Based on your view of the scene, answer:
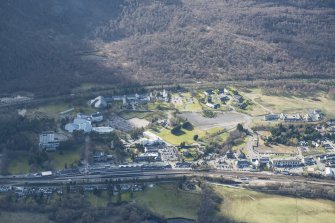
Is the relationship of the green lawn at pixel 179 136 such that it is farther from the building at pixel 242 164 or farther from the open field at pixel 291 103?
the open field at pixel 291 103

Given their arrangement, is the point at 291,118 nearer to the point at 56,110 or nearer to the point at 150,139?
the point at 150,139

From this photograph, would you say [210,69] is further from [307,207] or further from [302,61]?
[307,207]

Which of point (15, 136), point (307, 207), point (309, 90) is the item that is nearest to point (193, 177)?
point (307, 207)

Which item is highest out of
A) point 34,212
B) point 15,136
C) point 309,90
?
point 309,90

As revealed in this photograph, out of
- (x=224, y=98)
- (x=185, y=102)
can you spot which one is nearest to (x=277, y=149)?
(x=224, y=98)

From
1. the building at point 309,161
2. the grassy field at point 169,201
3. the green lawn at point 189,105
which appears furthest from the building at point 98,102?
the building at point 309,161

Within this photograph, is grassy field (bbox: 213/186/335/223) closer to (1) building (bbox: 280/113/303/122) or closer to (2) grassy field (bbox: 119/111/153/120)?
(1) building (bbox: 280/113/303/122)
